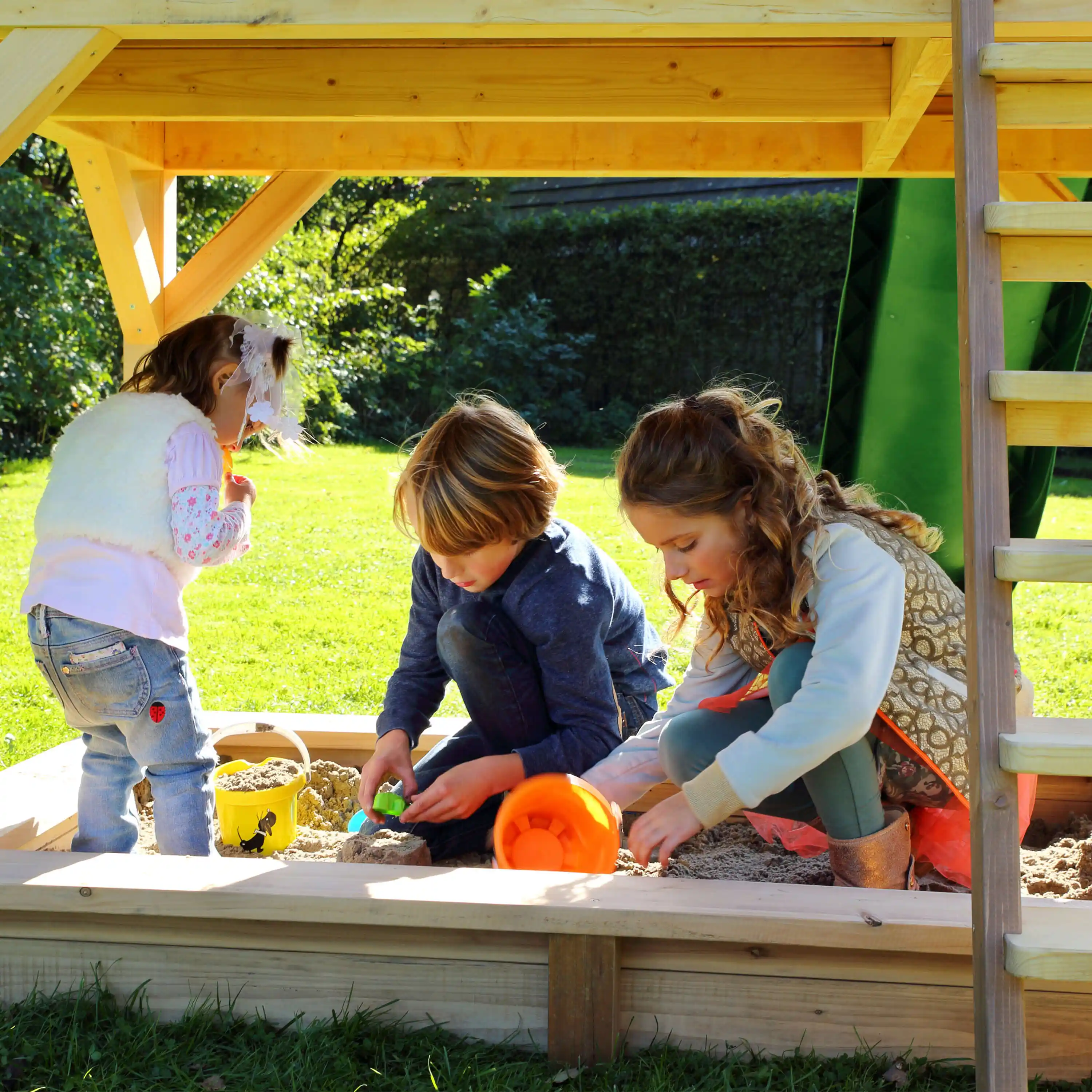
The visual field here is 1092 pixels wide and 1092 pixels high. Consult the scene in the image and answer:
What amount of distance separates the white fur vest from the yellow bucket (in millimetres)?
512

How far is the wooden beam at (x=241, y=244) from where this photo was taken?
3105 mm

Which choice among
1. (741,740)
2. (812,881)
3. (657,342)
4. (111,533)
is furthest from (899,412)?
(657,342)

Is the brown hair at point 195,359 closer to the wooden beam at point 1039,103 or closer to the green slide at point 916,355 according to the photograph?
the wooden beam at point 1039,103

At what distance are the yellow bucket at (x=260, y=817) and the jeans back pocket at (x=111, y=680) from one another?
301 millimetres

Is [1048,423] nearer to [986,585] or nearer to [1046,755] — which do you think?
[986,585]

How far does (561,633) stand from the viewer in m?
2.46

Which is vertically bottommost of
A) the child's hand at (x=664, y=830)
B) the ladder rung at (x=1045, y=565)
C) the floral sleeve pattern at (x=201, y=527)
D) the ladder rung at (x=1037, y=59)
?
the child's hand at (x=664, y=830)

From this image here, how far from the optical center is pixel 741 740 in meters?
1.99

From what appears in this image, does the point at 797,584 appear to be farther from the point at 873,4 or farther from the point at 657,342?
the point at 657,342

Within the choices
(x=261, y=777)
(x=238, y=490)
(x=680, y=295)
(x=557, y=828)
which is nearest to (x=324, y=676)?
(x=261, y=777)

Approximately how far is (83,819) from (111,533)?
2.08ft

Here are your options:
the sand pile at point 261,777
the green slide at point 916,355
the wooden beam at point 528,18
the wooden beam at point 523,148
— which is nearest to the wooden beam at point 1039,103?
the wooden beam at point 528,18

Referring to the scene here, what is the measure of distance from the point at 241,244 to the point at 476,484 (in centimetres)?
125

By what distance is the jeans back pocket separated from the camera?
2361mm
